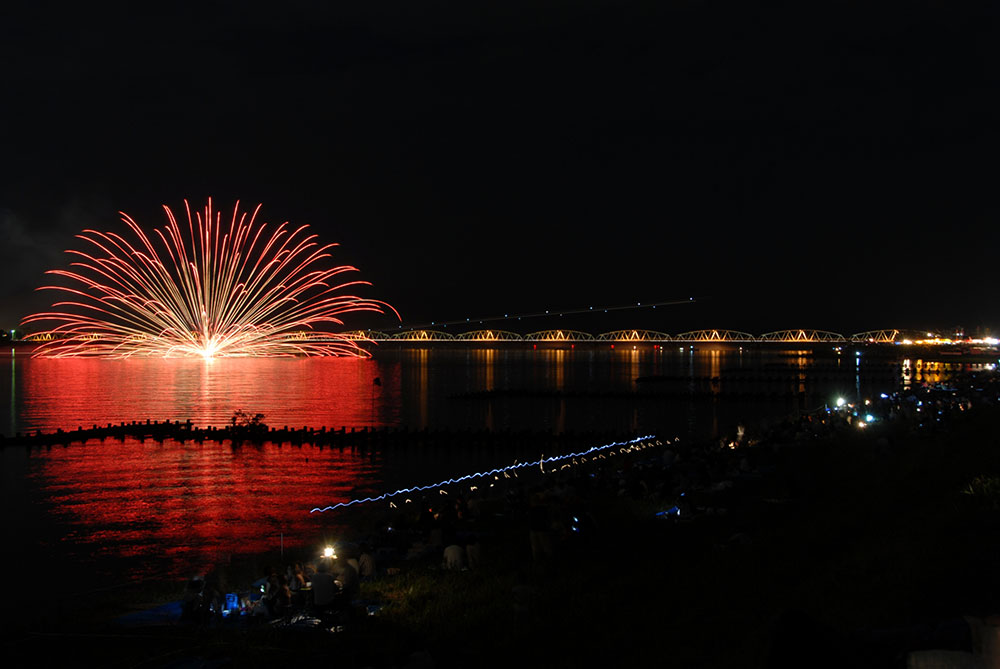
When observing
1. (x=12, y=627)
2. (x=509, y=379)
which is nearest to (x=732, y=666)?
(x=12, y=627)

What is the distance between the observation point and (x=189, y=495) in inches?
878

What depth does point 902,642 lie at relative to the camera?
16.0ft

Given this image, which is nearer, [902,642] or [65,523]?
[902,642]

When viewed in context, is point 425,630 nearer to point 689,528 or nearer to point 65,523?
point 689,528

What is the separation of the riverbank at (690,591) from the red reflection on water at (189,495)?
9.94 feet

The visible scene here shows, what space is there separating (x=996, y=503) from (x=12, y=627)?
11.6 metres

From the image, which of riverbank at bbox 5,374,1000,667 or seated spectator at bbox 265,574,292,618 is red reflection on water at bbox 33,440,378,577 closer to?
riverbank at bbox 5,374,1000,667

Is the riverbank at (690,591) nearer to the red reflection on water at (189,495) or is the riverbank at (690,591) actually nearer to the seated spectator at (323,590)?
the seated spectator at (323,590)

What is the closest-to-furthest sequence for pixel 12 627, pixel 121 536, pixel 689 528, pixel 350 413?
pixel 12 627, pixel 689 528, pixel 121 536, pixel 350 413

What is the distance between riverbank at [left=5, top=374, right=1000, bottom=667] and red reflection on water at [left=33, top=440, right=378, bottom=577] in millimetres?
3028

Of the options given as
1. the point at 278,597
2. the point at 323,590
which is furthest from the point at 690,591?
the point at 278,597

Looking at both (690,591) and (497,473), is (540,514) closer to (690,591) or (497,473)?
(690,591)

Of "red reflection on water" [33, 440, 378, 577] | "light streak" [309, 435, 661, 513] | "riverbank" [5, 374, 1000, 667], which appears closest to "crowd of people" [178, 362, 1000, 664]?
"riverbank" [5, 374, 1000, 667]

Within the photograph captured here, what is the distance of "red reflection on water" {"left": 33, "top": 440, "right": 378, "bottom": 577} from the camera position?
16344mm
